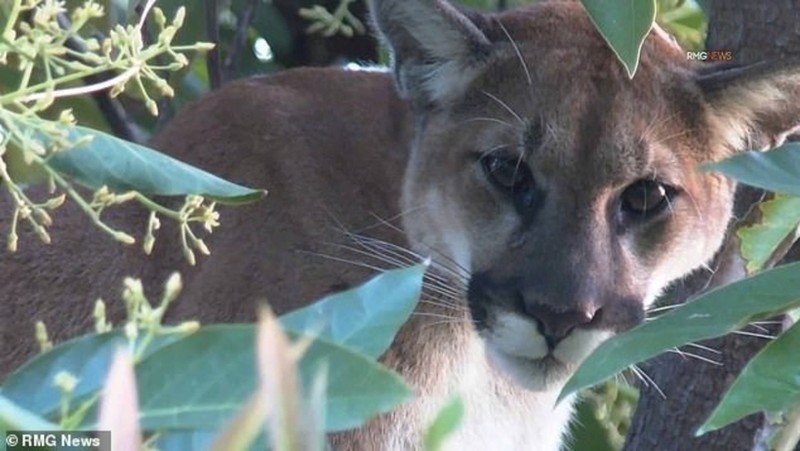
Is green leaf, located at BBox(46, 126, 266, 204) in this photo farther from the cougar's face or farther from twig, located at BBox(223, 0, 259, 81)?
twig, located at BBox(223, 0, 259, 81)

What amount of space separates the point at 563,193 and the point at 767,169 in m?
0.96

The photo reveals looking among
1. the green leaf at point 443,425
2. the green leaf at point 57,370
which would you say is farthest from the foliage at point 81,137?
the green leaf at point 443,425

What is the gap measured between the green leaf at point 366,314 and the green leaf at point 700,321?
1.07ft

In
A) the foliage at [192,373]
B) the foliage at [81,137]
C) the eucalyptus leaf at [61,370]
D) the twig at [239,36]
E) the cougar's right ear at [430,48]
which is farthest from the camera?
the twig at [239,36]

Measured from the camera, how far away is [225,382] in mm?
1104

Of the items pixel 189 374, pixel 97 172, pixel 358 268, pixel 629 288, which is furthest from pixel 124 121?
pixel 189 374

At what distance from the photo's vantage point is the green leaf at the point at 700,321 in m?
1.52

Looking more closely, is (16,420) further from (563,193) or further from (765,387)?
(563,193)

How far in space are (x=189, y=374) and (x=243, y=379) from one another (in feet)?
0.14

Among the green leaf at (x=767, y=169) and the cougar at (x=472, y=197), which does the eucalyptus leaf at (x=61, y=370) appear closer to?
the green leaf at (x=767, y=169)

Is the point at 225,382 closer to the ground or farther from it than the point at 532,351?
farther from it

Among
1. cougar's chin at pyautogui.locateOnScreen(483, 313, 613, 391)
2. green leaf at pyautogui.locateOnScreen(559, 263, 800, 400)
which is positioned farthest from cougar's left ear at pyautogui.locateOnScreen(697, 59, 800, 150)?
green leaf at pyautogui.locateOnScreen(559, 263, 800, 400)

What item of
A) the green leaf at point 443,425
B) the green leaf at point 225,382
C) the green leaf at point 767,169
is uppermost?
the green leaf at point 443,425

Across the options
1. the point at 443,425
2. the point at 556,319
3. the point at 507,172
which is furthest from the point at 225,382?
the point at 507,172
